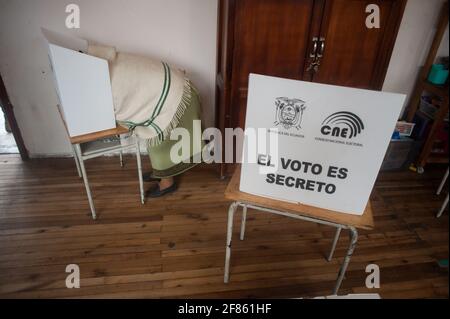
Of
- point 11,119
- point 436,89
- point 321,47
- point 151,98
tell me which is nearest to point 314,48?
point 321,47

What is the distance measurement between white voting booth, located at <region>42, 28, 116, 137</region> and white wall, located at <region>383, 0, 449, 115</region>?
212 centimetres

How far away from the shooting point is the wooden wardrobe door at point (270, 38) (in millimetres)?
1787

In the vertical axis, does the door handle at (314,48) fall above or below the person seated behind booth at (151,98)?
above

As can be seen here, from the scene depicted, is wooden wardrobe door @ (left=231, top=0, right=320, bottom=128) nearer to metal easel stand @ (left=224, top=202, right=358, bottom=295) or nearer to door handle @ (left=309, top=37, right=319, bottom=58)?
door handle @ (left=309, top=37, right=319, bottom=58)

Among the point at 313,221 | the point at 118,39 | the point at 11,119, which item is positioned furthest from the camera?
the point at 11,119

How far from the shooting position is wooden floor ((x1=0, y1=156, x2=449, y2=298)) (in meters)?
1.61

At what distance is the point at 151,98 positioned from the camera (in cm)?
181

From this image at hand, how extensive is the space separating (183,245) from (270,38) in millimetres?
1305

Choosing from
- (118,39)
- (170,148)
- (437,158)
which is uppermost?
(118,39)

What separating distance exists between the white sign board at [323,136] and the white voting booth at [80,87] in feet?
3.09

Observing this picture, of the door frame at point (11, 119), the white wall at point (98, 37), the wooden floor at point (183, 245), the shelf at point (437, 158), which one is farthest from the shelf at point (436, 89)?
the door frame at point (11, 119)

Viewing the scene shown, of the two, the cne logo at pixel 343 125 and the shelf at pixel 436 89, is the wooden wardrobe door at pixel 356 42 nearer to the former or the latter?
the shelf at pixel 436 89

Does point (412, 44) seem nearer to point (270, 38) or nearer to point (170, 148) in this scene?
point (270, 38)
